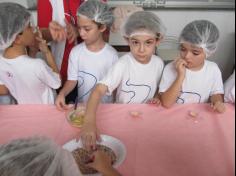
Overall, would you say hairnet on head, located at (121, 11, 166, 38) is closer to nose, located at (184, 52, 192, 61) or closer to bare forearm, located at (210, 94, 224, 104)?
nose, located at (184, 52, 192, 61)

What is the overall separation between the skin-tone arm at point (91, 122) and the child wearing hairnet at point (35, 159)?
25 cm

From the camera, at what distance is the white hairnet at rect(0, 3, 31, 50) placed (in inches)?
56.8

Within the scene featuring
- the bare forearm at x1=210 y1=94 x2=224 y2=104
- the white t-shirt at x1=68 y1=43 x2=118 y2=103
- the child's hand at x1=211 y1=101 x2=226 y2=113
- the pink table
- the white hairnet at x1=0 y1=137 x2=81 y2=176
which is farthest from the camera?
the white t-shirt at x1=68 y1=43 x2=118 y2=103

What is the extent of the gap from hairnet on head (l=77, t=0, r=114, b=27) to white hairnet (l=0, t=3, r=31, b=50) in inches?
12.6

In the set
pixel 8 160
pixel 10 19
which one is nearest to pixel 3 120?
pixel 10 19

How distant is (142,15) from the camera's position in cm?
147

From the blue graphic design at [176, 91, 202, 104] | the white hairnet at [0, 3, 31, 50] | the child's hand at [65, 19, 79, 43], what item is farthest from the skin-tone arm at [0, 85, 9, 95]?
the blue graphic design at [176, 91, 202, 104]

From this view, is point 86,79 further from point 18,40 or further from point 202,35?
point 202,35

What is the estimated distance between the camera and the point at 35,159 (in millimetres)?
726

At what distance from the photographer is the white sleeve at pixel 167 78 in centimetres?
154

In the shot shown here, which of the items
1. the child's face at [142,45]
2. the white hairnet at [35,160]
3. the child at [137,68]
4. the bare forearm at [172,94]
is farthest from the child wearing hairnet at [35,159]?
the child's face at [142,45]

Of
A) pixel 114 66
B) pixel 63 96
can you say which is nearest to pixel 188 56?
pixel 114 66

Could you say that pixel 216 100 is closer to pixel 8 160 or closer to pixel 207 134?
pixel 207 134

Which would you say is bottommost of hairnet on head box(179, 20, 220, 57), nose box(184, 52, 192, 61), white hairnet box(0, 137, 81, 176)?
white hairnet box(0, 137, 81, 176)
